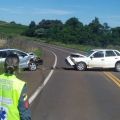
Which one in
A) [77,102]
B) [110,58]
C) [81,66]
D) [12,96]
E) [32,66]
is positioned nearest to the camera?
[12,96]

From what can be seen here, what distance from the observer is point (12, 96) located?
5.68m

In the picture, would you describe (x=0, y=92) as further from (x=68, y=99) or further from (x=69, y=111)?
(x=68, y=99)

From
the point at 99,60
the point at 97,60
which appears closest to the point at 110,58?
the point at 99,60

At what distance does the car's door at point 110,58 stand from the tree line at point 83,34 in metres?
67.0

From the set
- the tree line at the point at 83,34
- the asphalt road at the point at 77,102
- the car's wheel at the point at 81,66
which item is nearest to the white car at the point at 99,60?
the car's wheel at the point at 81,66

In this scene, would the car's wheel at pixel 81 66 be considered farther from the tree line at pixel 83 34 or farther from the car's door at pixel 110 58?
the tree line at pixel 83 34

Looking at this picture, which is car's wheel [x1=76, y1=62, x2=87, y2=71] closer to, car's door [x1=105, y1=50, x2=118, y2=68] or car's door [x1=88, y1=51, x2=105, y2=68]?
car's door [x1=88, y1=51, x2=105, y2=68]

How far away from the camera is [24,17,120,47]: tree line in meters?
118

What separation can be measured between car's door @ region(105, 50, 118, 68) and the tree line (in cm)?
6697

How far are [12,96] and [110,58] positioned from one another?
3209 centimetres

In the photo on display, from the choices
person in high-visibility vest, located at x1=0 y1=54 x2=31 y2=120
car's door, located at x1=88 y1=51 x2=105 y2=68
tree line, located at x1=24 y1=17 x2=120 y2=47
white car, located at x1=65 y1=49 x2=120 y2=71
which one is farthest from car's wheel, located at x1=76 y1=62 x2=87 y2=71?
tree line, located at x1=24 y1=17 x2=120 y2=47

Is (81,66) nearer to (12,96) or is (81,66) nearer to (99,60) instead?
(99,60)

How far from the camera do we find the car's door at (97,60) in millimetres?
37562

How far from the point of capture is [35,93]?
20.9 metres
